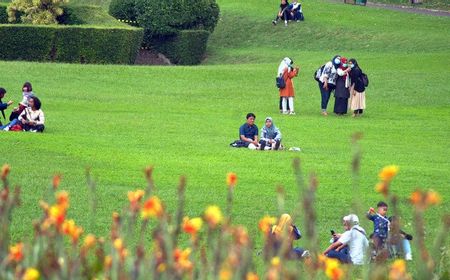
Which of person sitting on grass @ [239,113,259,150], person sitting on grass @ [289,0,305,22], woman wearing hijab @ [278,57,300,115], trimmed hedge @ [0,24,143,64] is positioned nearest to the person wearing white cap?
person sitting on grass @ [239,113,259,150]

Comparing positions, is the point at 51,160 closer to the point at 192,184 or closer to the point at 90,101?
the point at 192,184

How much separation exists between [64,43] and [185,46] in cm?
583

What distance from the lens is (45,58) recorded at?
3894cm

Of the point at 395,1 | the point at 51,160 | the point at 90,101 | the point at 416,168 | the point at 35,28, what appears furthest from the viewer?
the point at 395,1

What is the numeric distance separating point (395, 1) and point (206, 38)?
15775 mm

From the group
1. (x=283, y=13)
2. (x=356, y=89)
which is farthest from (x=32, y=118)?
(x=283, y=13)

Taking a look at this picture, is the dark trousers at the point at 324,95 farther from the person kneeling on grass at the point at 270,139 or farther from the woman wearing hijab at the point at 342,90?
the person kneeling on grass at the point at 270,139

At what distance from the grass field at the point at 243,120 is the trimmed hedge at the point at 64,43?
189 centimetres

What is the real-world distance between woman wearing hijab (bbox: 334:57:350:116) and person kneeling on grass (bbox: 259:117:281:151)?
7.58m

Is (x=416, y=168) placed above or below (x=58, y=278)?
below

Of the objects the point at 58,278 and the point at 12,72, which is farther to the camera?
the point at 12,72

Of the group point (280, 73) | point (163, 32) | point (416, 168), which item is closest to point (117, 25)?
point (163, 32)

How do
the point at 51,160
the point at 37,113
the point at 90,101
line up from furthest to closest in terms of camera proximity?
1. the point at 90,101
2. the point at 37,113
3. the point at 51,160

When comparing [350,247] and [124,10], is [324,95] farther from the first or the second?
[350,247]
